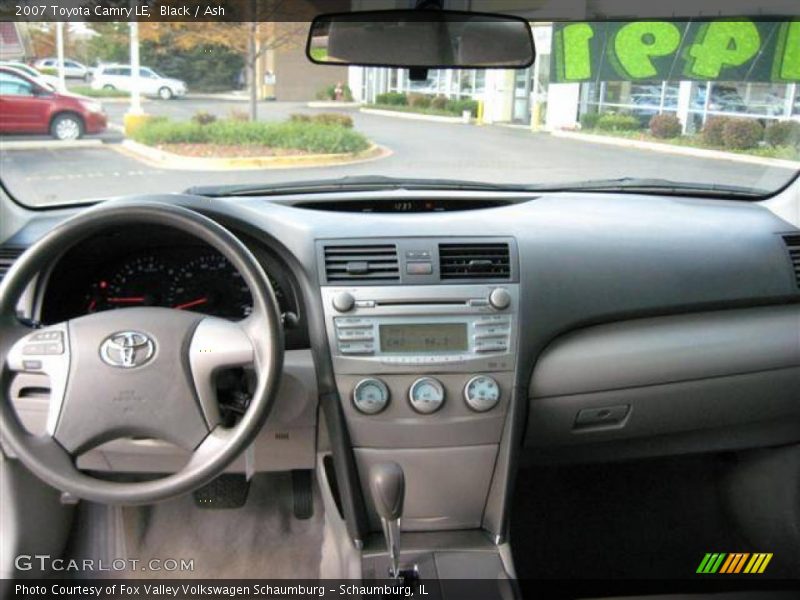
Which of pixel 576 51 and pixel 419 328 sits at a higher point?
pixel 576 51

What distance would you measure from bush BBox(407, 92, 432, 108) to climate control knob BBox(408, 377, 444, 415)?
59.3 inches

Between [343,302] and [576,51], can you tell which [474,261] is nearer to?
[343,302]

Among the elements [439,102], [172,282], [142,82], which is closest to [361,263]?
[172,282]

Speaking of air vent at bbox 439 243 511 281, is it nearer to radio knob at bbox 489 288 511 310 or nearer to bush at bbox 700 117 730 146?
radio knob at bbox 489 288 511 310

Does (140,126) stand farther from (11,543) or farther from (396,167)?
(11,543)

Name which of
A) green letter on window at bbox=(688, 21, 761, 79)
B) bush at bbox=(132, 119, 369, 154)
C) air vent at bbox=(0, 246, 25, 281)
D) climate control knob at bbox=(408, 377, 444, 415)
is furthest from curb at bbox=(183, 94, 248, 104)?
green letter on window at bbox=(688, 21, 761, 79)

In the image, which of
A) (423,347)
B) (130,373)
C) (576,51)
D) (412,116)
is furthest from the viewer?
(412,116)

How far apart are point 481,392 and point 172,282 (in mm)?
1109

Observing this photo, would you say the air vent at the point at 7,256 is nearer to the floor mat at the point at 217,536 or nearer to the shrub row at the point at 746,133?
the floor mat at the point at 217,536

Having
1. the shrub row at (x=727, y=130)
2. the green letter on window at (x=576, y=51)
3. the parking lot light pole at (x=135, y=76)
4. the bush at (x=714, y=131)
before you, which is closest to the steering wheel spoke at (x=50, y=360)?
the parking lot light pole at (x=135, y=76)

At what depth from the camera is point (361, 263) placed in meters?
2.67

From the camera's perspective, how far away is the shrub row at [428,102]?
3.71 m

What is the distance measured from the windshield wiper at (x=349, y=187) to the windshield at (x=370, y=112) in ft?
0.17

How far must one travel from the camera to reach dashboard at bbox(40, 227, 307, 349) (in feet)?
8.86
